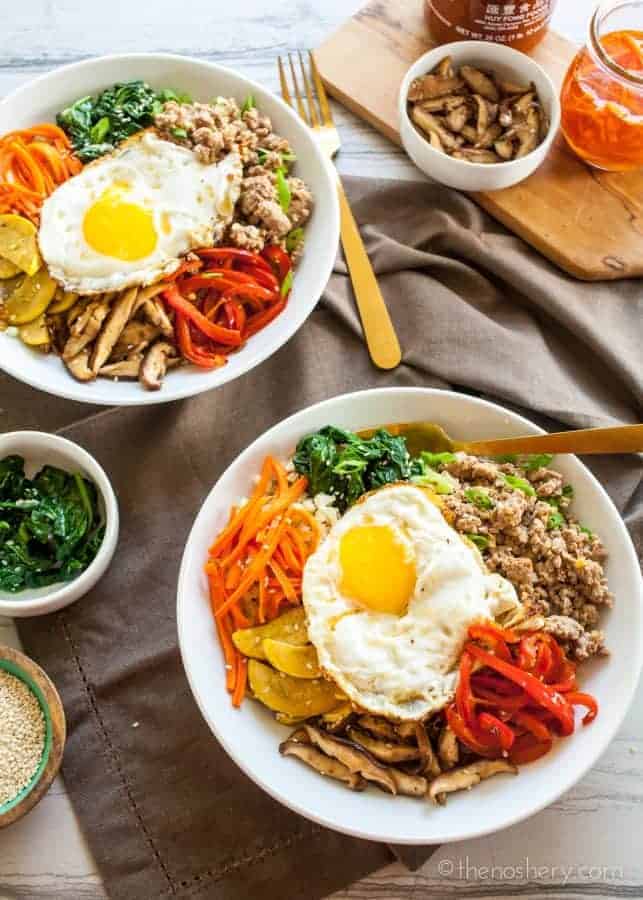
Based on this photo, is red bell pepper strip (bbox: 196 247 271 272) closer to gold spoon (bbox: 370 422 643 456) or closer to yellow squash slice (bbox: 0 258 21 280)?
yellow squash slice (bbox: 0 258 21 280)

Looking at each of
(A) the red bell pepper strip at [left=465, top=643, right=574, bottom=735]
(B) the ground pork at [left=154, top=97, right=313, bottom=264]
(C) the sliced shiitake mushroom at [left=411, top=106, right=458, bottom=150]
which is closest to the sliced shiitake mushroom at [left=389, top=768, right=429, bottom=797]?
(A) the red bell pepper strip at [left=465, top=643, right=574, bottom=735]

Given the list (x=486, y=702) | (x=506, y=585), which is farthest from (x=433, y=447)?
(x=486, y=702)

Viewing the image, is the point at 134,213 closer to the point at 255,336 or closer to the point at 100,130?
the point at 100,130

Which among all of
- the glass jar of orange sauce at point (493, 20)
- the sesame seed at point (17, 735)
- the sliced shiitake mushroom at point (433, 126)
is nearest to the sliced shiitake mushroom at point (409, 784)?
the sesame seed at point (17, 735)

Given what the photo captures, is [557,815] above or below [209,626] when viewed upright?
below

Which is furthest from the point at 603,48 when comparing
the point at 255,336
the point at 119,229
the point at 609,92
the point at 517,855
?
the point at 517,855

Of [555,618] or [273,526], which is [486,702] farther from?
[273,526]
